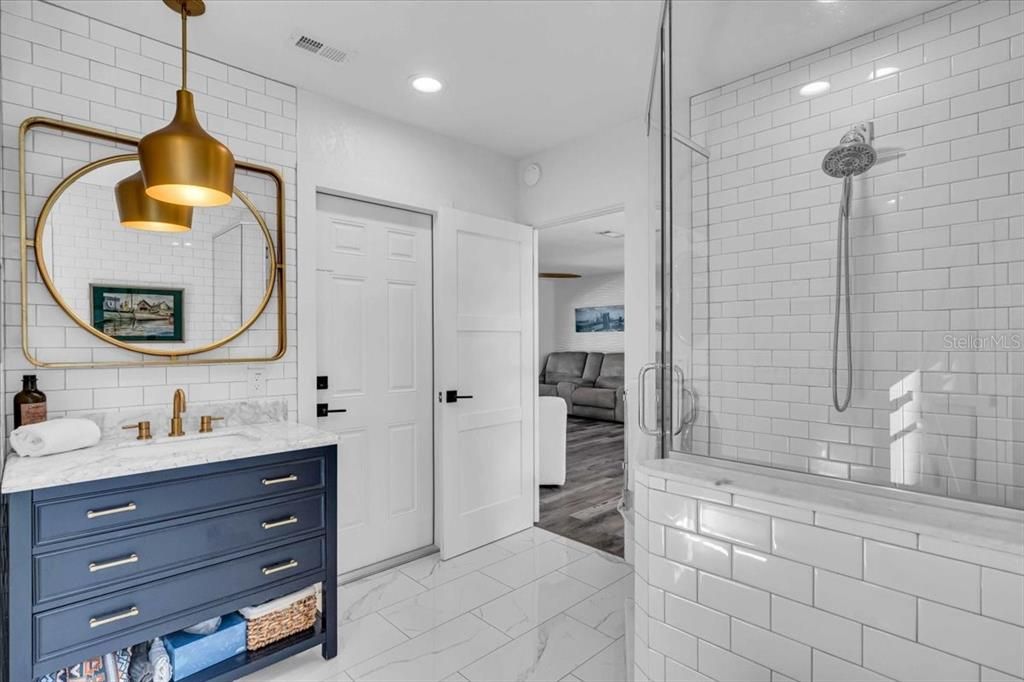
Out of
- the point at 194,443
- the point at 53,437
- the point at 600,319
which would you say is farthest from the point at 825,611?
the point at 600,319

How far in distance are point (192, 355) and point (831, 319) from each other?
7.89 ft

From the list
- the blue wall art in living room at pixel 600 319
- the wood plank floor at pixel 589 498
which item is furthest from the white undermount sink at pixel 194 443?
the blue wall art in living room at pixel 600 319

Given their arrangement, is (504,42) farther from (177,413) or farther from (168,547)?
(168,547)

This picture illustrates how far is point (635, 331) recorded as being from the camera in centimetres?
293

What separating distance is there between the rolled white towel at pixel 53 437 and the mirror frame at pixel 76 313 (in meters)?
0.28

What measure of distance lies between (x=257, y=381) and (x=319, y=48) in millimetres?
1494

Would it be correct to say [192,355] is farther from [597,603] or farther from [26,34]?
[597,603]

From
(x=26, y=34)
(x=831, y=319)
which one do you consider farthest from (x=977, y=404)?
(x=26, y=34)

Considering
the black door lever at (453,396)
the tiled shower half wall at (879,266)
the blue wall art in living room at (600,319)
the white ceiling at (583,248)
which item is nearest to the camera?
the tiled shower half wall at (879,266)

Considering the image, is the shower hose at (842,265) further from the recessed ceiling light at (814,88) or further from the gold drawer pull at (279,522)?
the gold drawer pull at (279,522)

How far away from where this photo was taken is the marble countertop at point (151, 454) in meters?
1.51

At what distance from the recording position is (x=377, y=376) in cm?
291

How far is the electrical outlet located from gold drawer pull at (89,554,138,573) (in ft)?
2.89

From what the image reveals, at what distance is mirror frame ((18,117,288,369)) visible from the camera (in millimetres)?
1834
